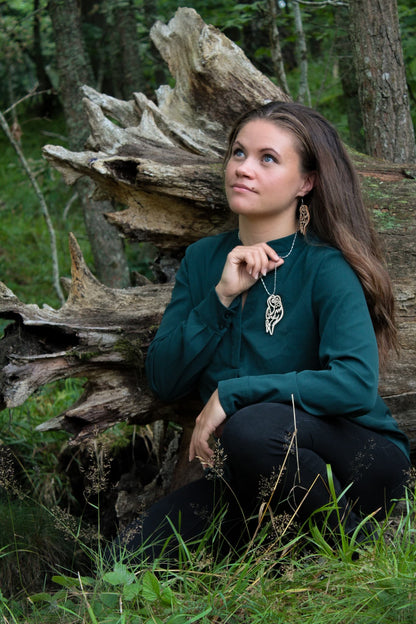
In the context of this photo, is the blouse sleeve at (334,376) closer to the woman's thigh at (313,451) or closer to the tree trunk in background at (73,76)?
the woman's thigh at (313,451)

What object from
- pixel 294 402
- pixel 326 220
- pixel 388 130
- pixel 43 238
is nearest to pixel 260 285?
pixel 326 220

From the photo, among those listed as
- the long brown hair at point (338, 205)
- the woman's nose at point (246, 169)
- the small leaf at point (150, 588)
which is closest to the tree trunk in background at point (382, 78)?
the long brown hair at point (338, 205)

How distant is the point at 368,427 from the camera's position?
115 inches

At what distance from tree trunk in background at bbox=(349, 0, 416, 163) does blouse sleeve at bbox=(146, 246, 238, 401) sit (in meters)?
2.24

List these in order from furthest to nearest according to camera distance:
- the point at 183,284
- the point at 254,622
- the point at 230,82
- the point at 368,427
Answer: the point at 230,82
the point at 183,284
the point at 368,427
the point at 254,622

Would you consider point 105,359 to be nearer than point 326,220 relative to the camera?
No

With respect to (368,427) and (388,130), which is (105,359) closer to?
(368,427)

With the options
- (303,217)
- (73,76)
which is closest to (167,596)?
(303,217)

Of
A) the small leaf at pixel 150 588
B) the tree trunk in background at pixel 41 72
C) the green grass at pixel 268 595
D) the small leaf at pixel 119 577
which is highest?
the tree trunk in background at pixel 41 72

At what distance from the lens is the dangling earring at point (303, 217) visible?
121 inches

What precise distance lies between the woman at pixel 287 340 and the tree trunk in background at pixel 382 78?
1792 mm

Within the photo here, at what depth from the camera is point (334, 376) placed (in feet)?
8.68

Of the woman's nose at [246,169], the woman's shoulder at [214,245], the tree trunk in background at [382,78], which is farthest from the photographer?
the tree trunk in background at [382,78]

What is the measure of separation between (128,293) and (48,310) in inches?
18.7
